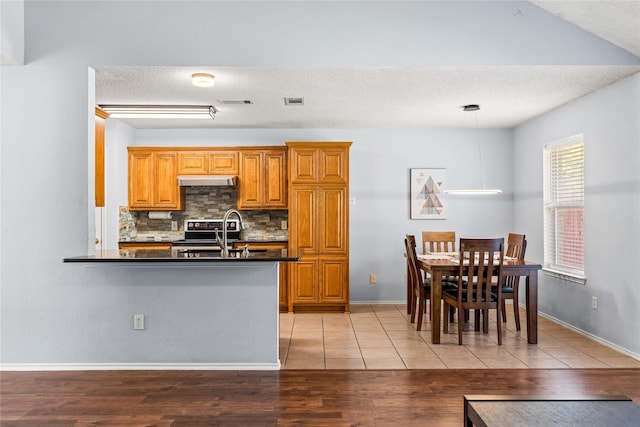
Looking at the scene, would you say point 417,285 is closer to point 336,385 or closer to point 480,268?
point 480,268

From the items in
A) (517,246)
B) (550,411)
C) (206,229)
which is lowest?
(550,411)

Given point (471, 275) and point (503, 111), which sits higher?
point (503, 111)

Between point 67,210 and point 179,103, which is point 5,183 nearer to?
point 67,210

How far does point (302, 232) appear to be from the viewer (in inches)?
242

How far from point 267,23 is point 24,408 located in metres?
3.20

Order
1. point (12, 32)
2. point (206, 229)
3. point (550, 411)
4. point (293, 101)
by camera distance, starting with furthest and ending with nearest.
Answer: point (206, 229) → point (293, 101) → point (12, 32) → point (550, 411)

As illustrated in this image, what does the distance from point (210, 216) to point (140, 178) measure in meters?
1.04

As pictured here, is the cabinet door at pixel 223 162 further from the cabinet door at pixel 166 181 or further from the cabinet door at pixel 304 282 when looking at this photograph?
the cabinet door at pixel 304 282

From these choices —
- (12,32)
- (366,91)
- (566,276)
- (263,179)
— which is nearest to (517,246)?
(566,276)

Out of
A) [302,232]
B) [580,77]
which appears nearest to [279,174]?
[302,232]

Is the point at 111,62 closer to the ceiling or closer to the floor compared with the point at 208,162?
closer to the ceiling

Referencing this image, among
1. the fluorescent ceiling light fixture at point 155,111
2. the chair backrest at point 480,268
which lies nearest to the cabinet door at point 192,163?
the fluorescent ceiling light fixture at point 155,111

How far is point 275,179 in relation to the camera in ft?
21.0

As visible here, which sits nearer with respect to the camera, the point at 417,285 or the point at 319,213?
the point at 417,285
